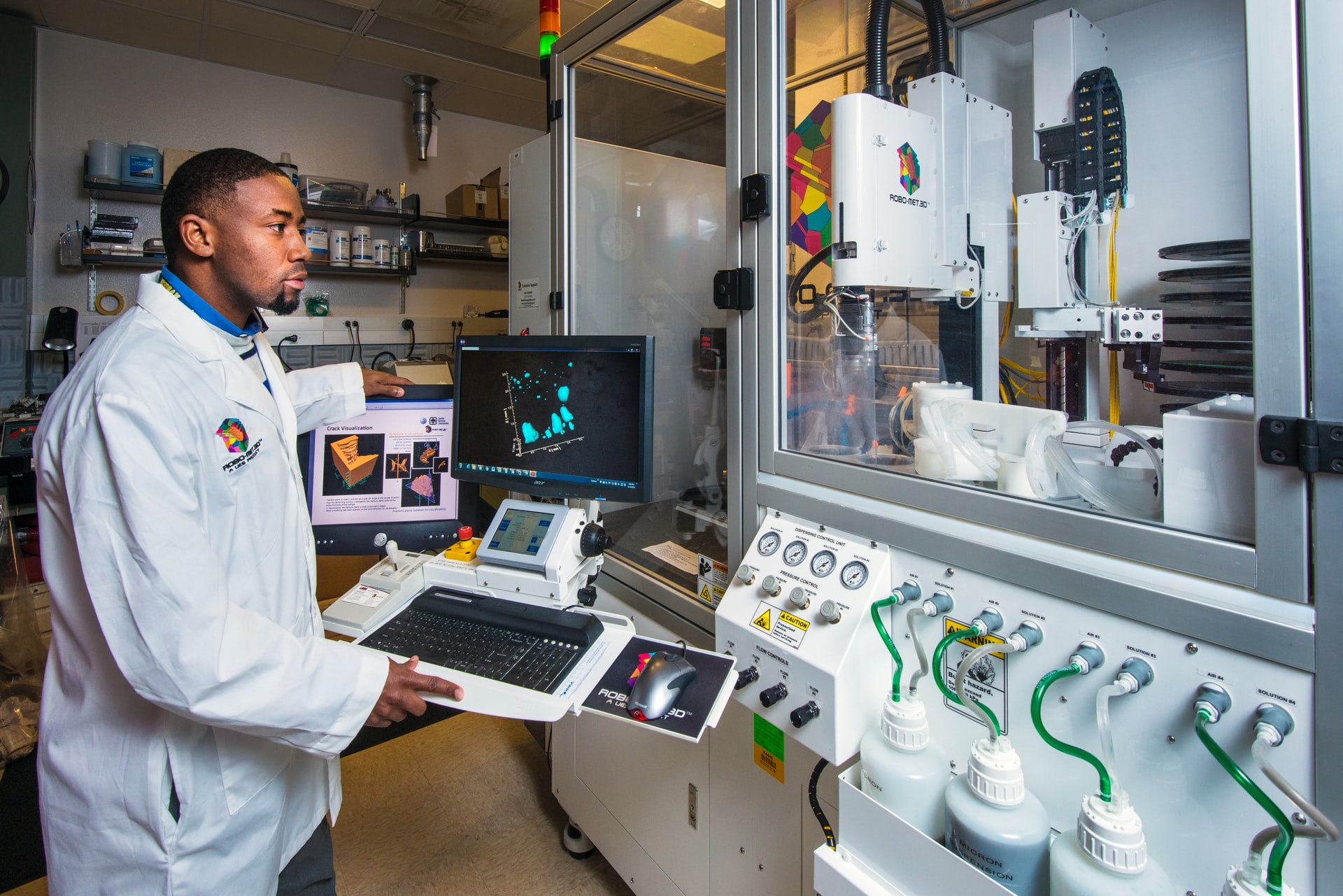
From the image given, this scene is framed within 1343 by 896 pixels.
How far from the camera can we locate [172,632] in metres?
0.94

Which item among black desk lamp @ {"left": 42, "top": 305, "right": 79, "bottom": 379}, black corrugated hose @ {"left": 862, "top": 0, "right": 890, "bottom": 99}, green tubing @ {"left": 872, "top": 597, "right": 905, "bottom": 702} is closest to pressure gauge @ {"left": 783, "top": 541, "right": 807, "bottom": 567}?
green tubing @ {"left": 872, "top": 597, "right": 905, "bottom": 702}

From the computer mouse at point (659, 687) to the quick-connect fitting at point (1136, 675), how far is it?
0.56 m

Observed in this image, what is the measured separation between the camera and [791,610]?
1076 mm

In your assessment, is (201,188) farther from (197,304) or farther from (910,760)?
(910,760)

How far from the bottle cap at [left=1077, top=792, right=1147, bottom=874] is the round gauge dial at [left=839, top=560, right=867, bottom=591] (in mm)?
390

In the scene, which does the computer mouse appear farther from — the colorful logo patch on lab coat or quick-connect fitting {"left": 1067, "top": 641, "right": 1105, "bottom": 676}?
the colorful logo patch on lab coat

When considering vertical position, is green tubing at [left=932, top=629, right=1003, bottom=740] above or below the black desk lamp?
below

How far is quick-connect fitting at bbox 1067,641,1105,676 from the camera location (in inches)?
31.5

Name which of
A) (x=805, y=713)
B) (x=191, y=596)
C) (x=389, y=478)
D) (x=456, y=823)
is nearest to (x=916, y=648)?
(x=805, y=713)

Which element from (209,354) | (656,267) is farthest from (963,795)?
(656,267)

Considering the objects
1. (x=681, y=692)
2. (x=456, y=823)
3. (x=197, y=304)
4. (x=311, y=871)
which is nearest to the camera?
(x=681, y=692)

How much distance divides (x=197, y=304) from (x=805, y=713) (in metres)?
1.17

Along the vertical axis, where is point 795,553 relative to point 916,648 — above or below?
above

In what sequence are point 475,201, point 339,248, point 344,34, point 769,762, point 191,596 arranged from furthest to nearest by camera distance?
1. point 475,201
2. point 339,248
3. point 344,34
4. point 769,762
5. point 191,596
